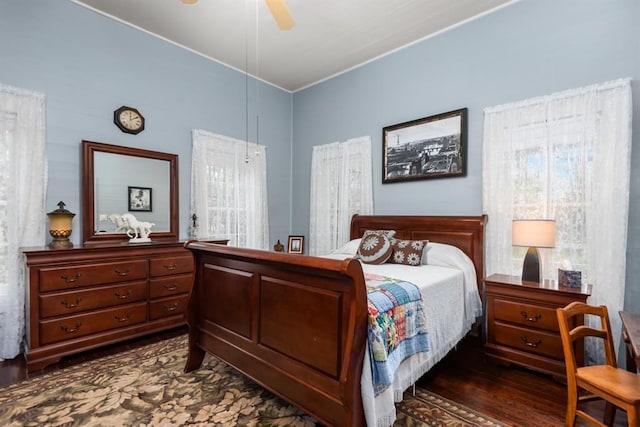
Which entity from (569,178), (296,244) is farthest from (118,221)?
(569,178)

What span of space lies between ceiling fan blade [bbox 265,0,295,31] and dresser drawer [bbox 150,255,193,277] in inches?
97.4

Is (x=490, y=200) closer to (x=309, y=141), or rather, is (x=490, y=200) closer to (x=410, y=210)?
(x=410, y=210)

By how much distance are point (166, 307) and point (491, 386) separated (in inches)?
119

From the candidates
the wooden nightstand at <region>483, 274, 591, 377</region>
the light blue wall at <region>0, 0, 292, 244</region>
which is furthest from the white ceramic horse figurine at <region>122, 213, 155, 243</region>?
the wooden nightstand at <region>483, 274, 591, 377</region>

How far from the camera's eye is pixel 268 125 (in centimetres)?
484

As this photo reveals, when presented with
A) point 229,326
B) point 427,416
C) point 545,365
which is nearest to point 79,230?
point 229,326

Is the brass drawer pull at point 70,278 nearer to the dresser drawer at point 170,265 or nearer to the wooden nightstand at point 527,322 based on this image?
the dresser drawer at point 170,265

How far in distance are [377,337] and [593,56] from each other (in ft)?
9.71

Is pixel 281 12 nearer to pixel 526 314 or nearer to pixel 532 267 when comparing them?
pixel 532 267

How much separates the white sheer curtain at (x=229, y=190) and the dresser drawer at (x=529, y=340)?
3.07m

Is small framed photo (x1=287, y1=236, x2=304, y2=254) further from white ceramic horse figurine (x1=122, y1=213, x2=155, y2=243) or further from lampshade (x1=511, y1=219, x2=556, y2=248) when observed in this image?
lampshade (x1=511, y1=219, x2=556, y2=248)

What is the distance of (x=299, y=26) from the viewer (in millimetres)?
3371

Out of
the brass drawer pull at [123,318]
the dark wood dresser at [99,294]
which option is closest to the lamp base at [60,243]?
the dark wood dresser at [99,294]

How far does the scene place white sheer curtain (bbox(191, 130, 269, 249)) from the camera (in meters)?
3.97
